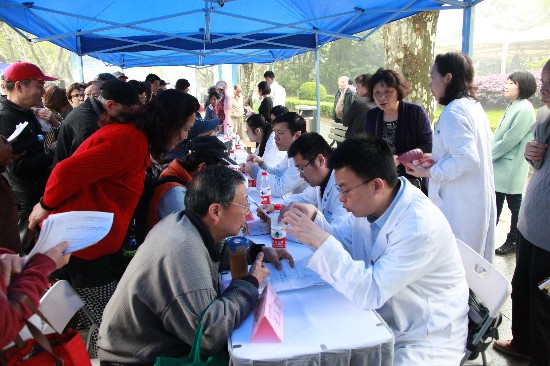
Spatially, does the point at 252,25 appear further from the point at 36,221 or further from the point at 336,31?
the point at 36,221

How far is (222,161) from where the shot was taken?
276 centimetres

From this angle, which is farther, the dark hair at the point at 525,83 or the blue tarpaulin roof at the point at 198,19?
the blue tarpaulin roof at the point at 198,19

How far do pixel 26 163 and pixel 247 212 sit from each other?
199 centimetres

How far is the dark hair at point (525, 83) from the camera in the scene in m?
4.02

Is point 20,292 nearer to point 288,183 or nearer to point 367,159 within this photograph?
point 367,159

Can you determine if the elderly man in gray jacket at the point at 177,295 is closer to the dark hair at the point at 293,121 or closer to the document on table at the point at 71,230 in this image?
the document on table at the point at 71,230

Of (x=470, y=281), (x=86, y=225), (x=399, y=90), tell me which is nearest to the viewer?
(x=86, y=225)

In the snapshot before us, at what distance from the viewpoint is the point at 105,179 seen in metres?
2.24

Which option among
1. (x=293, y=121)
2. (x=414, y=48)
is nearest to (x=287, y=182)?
(x=293, y=121)

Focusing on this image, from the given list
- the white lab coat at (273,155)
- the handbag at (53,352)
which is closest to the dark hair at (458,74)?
the white lab coat at (273,155)

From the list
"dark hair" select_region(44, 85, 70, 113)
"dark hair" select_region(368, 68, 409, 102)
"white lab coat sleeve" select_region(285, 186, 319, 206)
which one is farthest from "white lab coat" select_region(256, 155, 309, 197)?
"dark hair" select_region(44, 85, 70, 113)

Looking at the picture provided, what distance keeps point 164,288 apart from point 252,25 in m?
5.53

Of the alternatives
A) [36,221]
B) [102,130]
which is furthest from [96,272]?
[102,130]

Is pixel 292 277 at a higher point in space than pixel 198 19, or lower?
lower
